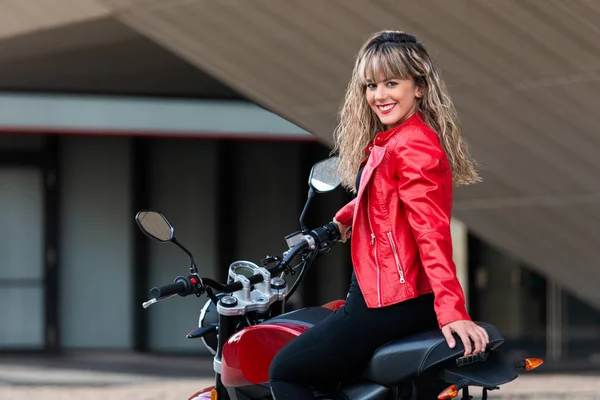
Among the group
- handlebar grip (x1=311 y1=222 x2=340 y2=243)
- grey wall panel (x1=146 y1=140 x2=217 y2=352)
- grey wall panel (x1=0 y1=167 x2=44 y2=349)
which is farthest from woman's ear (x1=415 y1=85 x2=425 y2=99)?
grey wall panel (x1=0 y1=167 x2=44 y2=349)

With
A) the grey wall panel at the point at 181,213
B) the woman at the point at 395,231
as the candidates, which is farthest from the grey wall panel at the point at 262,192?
the woman at the point at 395,231

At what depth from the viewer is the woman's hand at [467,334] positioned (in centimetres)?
303

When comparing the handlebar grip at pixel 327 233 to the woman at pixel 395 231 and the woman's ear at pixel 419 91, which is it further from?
the woman's ear at pixel 419 91

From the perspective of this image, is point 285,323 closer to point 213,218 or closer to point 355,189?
point 355,189

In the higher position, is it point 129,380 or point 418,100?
point 418,100

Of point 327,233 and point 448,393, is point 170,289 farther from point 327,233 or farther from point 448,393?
point 448,393

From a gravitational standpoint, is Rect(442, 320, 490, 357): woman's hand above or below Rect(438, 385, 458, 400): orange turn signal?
above

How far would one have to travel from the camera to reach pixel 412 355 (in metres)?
3.08

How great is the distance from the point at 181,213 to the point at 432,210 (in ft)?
39.7

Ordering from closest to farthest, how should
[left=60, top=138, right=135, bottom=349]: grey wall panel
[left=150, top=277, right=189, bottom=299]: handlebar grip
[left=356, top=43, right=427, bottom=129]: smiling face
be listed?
1. [left=356, top=43, right=427, bottom=129]: smiling face
2. [left=150, top=277, right=189, bottom=299]: handlebar grip
3. [left=60, top=138, right=135, bottom=349]: grey wall panel

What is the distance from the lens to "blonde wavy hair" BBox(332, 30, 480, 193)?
3.36m

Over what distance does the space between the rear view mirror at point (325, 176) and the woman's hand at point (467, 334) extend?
3.22 feet

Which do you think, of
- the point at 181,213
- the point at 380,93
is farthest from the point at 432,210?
the point at 181,213

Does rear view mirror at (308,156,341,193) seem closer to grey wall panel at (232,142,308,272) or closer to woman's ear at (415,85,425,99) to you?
woman's ear at (415,85,425,99)
